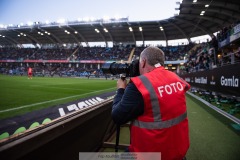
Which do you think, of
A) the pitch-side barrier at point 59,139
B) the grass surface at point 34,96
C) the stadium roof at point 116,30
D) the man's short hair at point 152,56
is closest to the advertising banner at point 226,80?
the pitch-side barrier at point 59,139

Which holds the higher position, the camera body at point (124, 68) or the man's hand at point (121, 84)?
the camera body at point (124, 68)

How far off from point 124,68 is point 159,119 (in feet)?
2.44

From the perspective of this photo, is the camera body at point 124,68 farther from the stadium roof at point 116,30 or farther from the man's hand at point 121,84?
the stadium roof at point 116,30

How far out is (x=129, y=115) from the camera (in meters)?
1.53

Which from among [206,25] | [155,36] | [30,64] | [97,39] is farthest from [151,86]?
[30,64]

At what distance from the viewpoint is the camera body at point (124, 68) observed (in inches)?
76.3

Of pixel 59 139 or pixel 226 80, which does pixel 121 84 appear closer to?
pixel 59 139

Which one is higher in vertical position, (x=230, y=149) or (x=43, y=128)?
(x=43, y=128)

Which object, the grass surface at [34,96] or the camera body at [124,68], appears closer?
the camera body at [124,68]

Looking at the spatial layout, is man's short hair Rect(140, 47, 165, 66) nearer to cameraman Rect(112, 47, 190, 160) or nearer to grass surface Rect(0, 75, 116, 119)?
cameraman Rect(112, 47, 190, 160)

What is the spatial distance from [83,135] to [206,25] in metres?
40.4

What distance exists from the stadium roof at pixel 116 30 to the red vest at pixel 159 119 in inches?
1139

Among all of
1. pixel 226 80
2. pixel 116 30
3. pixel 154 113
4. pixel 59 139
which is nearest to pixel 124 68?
pixel 154 113

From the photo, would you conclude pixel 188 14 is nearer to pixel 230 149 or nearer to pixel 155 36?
pixel 155 36
